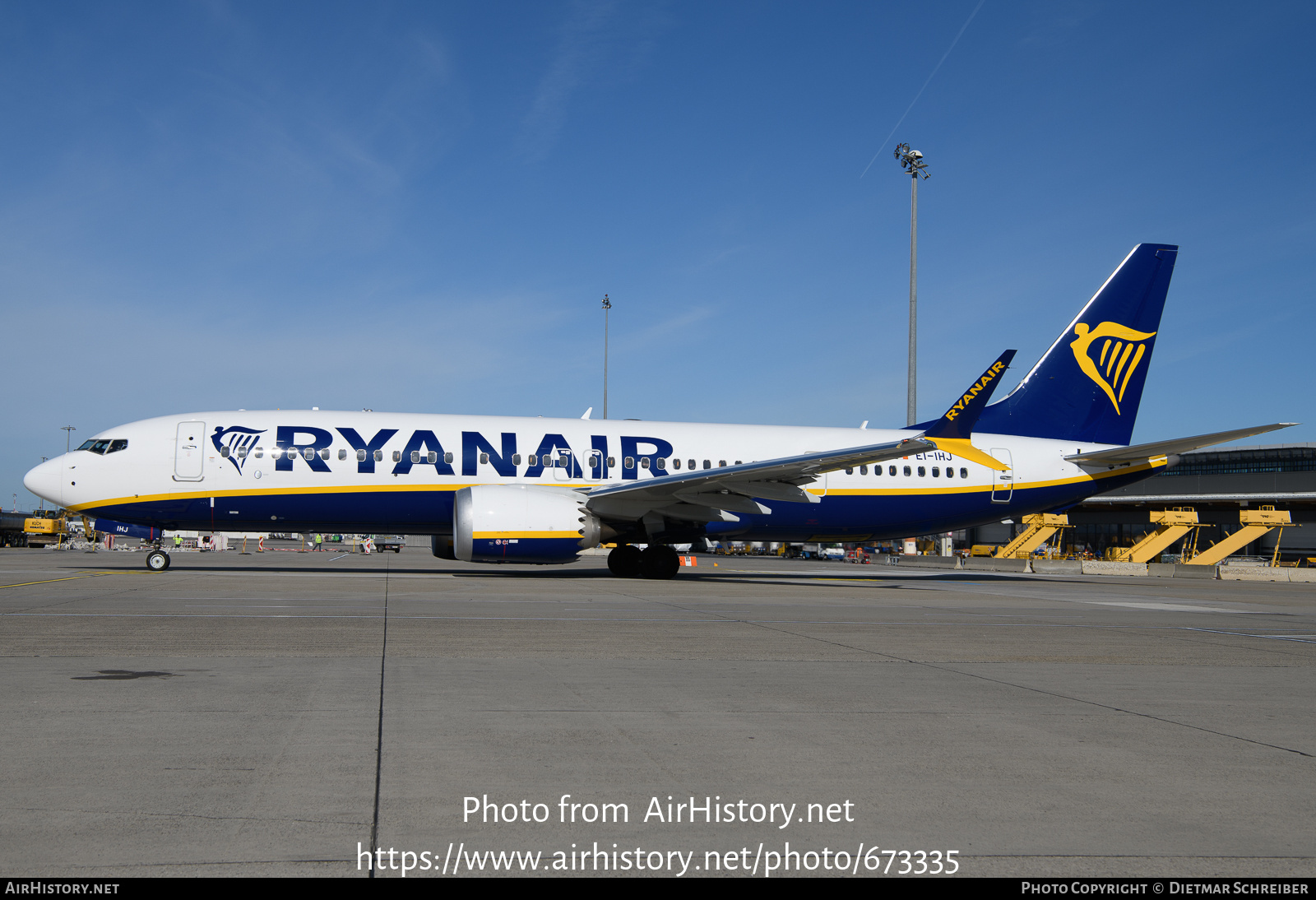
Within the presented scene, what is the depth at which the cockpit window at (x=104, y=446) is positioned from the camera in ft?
66.1

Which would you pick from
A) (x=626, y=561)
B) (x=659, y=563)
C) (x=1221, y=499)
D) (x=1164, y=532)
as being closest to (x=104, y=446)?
(x=626, y=561)

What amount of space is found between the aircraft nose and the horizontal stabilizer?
25546mm

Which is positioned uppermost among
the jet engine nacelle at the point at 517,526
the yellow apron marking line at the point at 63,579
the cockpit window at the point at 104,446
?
the cockpit window at the point at 104,446

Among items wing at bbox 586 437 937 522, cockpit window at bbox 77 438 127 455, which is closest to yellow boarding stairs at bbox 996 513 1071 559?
wing at bbox 586 437 937 522

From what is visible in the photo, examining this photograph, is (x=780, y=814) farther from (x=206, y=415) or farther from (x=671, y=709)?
(x=206, y=415)

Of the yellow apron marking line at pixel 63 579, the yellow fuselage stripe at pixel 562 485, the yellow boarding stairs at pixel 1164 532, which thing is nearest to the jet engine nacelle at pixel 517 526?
the yellow fuselage stripe at pixel 562 485

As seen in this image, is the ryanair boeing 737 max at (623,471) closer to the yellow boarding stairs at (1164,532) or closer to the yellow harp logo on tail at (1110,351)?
the yellow harp logo on tail at (1110,351)

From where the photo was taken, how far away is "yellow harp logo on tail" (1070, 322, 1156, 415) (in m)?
26.8

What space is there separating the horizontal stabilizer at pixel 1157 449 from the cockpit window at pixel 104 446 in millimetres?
24328

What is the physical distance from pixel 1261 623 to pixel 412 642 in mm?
12255

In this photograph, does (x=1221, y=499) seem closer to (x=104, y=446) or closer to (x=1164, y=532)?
(x=1164, y=532)

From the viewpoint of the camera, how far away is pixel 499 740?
4922 mm

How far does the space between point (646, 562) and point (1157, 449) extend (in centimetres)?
1398

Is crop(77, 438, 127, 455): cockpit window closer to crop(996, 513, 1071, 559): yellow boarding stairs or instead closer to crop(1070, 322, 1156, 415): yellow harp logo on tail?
crop(1070, 322, 1156, 415): yellow harp logo on tail
